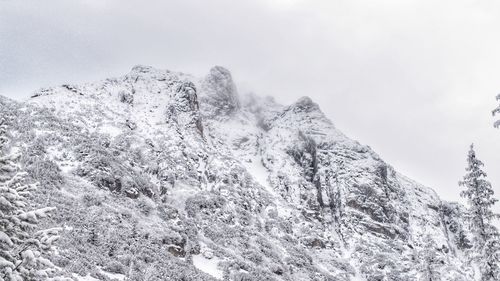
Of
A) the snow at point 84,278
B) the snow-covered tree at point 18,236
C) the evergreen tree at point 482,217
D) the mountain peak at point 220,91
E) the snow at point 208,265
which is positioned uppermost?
the mountain peak at point 220,91

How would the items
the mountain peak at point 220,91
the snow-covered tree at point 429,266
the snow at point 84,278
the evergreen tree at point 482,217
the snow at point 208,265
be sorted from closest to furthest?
the evergreen tree at point 482,217 < the snow at point 84,278 < the snow-covered tree at point 429,266 < the snow at point 208,265 < the mountain peak at point 220,91

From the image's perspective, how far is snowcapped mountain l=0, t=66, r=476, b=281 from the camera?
48062 millimetres

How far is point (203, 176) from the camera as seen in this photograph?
8344 centimetres

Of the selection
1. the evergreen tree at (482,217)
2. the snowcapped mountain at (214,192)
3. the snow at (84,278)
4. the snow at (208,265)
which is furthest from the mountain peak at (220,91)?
the evergreen tree at (482,217)

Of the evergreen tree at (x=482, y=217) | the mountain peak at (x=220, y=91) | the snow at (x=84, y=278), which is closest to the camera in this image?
the evergreen tree at (x=482, y=217)

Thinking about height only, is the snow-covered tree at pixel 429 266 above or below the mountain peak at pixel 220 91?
below

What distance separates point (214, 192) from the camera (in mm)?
78125

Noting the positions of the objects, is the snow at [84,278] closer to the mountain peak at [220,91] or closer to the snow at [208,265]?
the snow at [208,265]

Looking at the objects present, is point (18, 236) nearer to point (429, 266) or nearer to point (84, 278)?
point (84, 278)

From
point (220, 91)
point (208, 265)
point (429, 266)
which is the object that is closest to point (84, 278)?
point (208, 265)

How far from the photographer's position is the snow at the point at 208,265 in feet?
172

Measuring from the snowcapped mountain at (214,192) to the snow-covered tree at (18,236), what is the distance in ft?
61.2

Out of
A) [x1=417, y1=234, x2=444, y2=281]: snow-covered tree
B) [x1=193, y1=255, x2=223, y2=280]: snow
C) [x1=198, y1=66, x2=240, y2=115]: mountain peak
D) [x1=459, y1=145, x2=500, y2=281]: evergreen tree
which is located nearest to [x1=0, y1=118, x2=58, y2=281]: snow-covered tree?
[x1=459, y1=145, x2=500, y2=281]: evergreen tree

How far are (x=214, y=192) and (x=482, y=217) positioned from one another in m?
60.2
